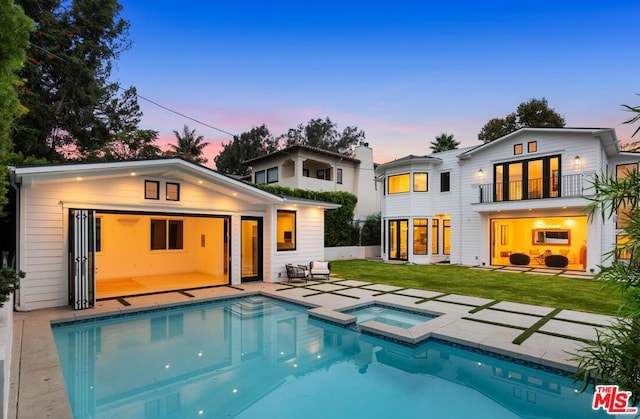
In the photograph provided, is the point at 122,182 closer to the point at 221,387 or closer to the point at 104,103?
the point at 221,387

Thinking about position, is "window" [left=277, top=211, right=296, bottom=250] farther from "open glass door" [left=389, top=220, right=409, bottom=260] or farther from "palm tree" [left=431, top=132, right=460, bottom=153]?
"palm tree" [left=431, top=132, right=460, bottom=153]

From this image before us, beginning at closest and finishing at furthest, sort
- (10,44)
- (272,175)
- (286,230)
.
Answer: (10,44), (286,230), (272,175)

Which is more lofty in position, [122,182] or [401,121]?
[401,121]

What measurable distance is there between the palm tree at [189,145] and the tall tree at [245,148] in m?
6.89

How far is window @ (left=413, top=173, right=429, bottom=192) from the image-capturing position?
17969mm

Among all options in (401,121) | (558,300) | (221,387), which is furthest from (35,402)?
(401,121)

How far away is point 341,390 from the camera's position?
4.58 metres

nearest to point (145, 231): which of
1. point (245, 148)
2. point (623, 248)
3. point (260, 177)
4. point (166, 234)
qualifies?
point (166, 234)

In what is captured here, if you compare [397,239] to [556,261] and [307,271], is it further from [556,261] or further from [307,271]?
[307,271]

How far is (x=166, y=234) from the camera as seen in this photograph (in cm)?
1345

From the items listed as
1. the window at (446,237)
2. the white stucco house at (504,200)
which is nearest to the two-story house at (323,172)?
the white stucco house at (504,200)

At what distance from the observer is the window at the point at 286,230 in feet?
39.0

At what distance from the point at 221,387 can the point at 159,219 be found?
10.3m

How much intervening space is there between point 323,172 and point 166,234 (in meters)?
11.9
